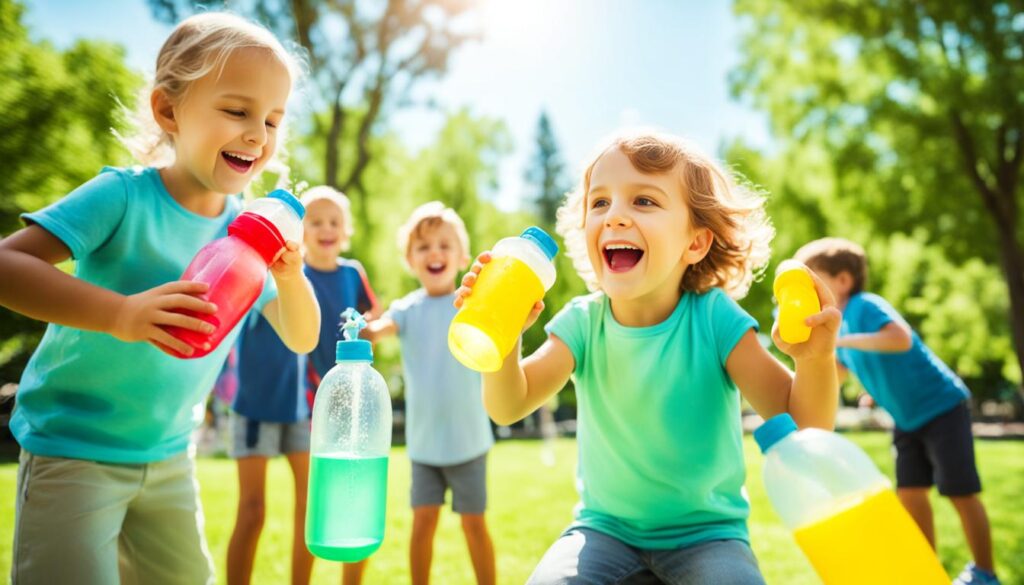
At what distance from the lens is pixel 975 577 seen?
4.08m

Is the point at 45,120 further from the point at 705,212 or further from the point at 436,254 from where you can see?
the point at 705,212

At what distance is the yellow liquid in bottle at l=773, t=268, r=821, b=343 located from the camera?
190cm

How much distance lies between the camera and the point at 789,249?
24.4 m

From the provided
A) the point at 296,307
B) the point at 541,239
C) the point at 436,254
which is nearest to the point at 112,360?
the point at 296,307

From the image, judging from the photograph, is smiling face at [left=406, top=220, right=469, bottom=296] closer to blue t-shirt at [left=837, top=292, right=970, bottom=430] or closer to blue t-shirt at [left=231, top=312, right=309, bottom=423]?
blue t-shirt at [left=231, top=312, right=309, bottom=423]

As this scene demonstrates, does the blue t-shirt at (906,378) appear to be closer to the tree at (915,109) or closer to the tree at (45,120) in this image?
the tree at (915,109)

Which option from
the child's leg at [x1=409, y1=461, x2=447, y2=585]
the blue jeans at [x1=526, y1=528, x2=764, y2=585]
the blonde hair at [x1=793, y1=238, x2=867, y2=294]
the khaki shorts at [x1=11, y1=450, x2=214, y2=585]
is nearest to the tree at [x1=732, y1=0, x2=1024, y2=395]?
the blonde hair at [x1=793, y1=238, x2=867, y2=294]

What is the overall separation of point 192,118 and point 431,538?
8.67 feet

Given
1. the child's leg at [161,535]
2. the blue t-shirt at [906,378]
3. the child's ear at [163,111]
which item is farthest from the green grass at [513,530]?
the child's ear at [163,111]

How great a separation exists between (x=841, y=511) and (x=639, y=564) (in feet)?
2.50

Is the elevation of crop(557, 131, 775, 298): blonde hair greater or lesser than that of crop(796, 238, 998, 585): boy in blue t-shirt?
greater

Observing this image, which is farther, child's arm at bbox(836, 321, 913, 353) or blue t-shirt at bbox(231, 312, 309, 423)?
child's arm at bbox(836, 321, 913, 353)

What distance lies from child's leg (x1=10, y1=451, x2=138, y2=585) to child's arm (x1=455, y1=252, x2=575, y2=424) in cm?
116

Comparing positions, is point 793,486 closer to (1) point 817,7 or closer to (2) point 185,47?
(2) point 185,47
